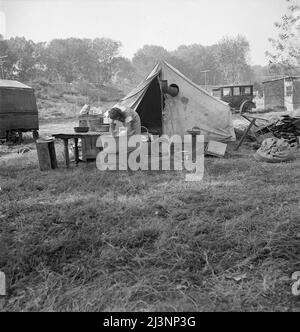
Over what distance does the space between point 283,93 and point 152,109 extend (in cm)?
2293

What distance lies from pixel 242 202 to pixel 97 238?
1856 mm

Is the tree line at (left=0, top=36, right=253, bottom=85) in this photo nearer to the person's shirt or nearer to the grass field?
the person's shirt

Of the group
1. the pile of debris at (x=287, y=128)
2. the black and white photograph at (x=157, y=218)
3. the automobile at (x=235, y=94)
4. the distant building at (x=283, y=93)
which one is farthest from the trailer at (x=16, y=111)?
the distant building at (x=283, y=93)

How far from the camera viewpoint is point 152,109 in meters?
10.6

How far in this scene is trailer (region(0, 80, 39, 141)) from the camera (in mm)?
11883

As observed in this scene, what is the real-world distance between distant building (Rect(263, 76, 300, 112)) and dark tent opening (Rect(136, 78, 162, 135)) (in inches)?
763

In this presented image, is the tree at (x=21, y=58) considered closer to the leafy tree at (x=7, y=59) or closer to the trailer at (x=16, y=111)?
the leafy tree at (x=7, y=59)

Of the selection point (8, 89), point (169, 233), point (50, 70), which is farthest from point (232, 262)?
point (50, 70)

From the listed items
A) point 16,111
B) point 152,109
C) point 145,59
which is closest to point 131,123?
point 152,109

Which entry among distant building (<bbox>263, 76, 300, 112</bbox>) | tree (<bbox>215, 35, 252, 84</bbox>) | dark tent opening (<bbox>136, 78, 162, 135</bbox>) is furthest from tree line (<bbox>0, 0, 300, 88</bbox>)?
dark tent opening (<bbox>136, 78, 162, 135</bbox>)

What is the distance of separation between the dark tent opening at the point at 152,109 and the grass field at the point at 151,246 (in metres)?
5.21

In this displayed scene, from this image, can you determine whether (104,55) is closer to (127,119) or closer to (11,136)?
(11,136)

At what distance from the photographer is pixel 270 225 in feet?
11.9
